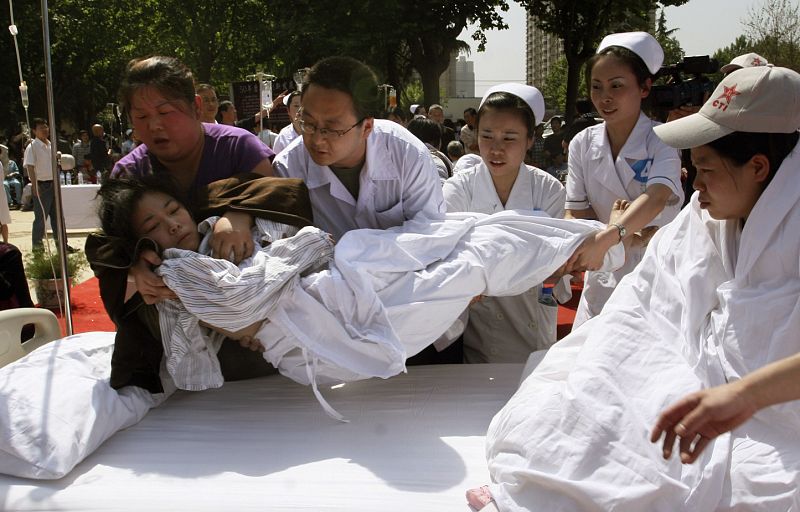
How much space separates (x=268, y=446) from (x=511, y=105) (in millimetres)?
1611

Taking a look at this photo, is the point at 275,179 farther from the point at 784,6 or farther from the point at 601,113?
the point at 784,6

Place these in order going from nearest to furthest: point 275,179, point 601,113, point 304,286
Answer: point 304,286, point 275,179, point 601,113

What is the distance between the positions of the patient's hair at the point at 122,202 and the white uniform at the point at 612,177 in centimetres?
168

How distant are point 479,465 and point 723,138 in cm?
106

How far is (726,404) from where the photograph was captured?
134 centimetres

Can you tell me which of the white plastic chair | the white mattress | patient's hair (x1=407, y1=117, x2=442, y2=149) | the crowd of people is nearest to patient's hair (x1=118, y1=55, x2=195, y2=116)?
the crowd of people

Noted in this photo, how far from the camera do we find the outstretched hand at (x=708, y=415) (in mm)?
1334

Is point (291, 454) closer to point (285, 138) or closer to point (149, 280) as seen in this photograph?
point (149, 280)

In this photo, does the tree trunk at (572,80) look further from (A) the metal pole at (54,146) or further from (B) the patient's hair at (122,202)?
(B) the patient's hair at (122,202)

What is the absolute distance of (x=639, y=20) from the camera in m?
20.5

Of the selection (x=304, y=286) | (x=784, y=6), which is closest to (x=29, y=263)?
(x=304, y=286)

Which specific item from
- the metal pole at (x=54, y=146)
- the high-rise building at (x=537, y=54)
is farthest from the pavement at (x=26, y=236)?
the high-rise building at (x=537, y=54)

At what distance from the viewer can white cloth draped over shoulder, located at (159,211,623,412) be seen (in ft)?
6.95

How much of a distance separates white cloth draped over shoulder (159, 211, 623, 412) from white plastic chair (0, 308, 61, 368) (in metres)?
0.84
